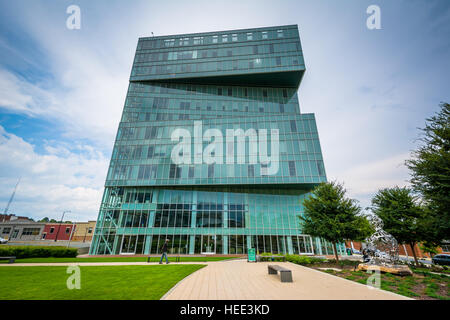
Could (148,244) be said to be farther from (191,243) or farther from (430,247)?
(430,247)

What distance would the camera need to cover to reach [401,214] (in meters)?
18.6

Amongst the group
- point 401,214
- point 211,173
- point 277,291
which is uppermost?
point 211,173

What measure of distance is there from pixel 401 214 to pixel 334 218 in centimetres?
740

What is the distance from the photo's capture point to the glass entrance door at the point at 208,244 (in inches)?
1204

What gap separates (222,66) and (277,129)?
21.0m

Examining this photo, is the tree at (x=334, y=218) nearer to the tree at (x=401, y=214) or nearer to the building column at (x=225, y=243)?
the tree at (x=401, y=214)

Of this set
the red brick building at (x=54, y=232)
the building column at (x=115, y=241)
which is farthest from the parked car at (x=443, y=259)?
the red brick building at (x=54, y=232)

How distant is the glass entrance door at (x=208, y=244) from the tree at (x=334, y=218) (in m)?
16.9

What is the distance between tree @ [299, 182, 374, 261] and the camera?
16766mm

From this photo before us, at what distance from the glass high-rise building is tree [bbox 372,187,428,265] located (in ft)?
37.9

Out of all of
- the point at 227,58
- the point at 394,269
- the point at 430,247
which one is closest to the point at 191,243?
the point at 394,269

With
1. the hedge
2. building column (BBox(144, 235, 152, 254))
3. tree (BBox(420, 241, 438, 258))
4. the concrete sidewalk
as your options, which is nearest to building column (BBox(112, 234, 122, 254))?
building column (BBox(144, 235, 152, 254))
